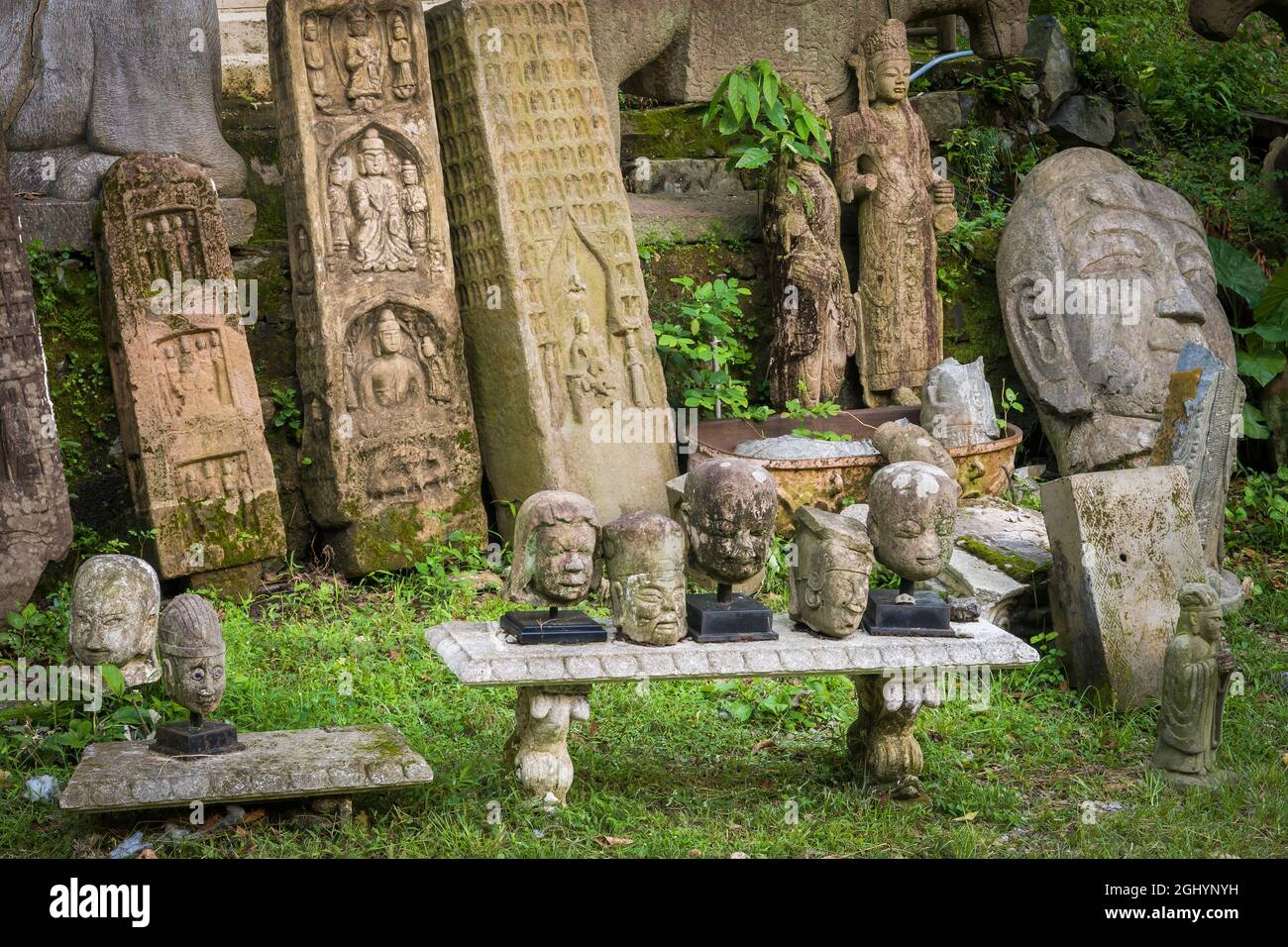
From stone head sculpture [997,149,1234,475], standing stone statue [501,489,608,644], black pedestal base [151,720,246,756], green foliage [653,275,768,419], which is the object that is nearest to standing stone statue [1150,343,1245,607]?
stone head sculpture [997,149,1234,475]

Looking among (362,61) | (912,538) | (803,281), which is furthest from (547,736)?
(803,281)

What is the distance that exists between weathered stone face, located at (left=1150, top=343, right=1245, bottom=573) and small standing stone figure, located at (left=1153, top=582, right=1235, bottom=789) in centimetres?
138

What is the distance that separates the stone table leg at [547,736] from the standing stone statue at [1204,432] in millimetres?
3042

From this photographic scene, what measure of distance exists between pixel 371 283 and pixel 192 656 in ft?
10.00

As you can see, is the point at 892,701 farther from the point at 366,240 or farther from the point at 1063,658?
the point at 366,240

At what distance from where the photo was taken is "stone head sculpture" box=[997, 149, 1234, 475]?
8500mm

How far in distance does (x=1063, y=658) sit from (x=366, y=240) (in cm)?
364

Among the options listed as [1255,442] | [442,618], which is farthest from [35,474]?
[1255,442]

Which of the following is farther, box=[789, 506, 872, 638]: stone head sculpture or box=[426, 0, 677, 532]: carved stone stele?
box=[426, 0, 677, 532]: carved stone stele

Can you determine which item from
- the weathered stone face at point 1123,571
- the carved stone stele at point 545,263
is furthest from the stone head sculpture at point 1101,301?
the carved stone stele at point 545,263

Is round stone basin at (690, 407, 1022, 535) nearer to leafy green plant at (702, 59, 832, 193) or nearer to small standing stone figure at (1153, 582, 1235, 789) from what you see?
leafy green plant at (702, 59, 832, 193)

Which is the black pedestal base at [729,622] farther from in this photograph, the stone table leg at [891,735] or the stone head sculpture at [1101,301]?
the stone head sculpture at [1101,301]
